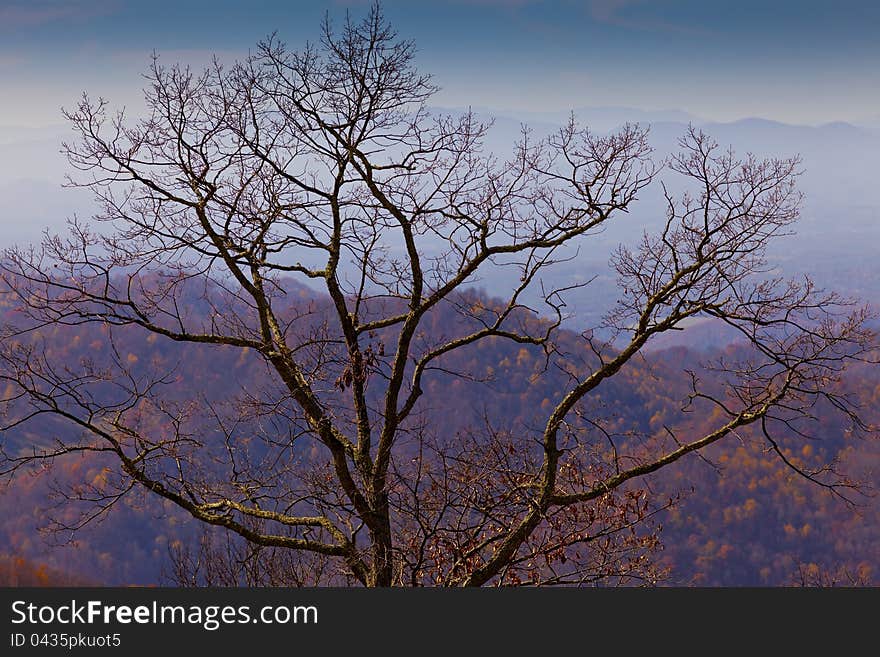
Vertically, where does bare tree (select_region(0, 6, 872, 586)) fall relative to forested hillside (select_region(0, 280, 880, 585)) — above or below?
below

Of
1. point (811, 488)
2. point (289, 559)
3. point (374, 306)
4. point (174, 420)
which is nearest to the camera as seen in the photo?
point (174, 420)

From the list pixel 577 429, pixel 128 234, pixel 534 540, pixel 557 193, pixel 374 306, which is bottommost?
pixel 534 540

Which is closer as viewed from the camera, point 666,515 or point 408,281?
point 408,281

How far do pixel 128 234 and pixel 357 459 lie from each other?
345 cm

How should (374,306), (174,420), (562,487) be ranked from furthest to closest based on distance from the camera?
(374,306), (562,487), (174,420)

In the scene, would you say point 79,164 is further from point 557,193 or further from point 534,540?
point 534,540

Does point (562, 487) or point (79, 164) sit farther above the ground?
point (79, 164)

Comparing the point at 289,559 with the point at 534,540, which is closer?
the point at 534,540

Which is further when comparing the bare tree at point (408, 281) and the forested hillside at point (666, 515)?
the forested hillside at point (666, 515)

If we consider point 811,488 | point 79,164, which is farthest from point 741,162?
point 811,488

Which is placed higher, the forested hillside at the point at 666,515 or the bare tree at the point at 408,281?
the forested hillside at the point at 666,515

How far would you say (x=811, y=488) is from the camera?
64062mm

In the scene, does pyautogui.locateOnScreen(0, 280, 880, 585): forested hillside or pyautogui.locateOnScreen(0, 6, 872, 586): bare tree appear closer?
pyautogui.locateOnScreen(0, 6, 872, 586): bare tree

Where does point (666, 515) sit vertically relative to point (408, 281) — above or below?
above
